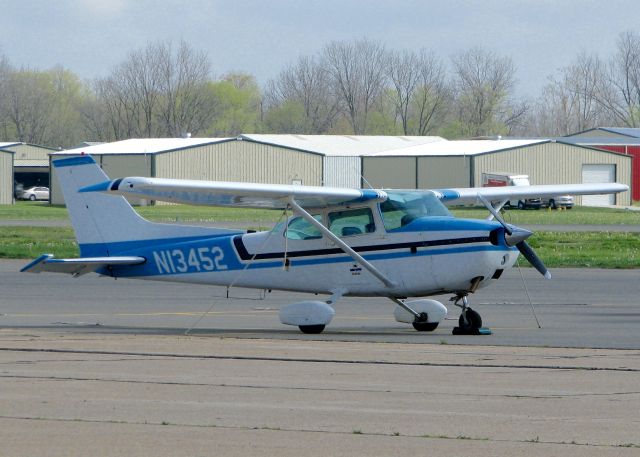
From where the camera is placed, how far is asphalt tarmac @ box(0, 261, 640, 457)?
25.6 ft

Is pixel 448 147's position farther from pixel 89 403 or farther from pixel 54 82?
pixel 54 82

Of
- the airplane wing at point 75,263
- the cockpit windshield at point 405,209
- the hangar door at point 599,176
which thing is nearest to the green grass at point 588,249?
the cockpit windshield at point 405,209

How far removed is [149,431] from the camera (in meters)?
8.09

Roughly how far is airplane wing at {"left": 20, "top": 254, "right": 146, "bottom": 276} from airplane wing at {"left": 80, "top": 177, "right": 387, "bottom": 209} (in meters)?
1.42

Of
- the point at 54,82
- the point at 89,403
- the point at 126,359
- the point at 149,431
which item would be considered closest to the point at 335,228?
the point at 126,359

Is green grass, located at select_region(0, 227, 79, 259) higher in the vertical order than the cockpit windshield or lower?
lower

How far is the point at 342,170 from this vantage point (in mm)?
78188

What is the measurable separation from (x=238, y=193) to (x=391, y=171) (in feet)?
202

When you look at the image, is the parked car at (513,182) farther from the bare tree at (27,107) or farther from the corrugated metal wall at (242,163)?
the bare tree at (27,107)

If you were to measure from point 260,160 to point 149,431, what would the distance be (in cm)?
6737

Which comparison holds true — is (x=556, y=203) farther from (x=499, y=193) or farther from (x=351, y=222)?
(x=351, y=222)

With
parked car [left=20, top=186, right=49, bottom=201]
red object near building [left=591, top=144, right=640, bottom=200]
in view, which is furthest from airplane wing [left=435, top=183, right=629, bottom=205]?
parked car [left=20, top=186, right=49, bottom=201]

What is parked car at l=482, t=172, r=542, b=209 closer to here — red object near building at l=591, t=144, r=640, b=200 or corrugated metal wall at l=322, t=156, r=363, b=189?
corrugated metal wall at l=322, t=156, r=363, b=189

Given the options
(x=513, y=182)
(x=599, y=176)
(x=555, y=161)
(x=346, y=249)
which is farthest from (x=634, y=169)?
(x=346, y=249)
